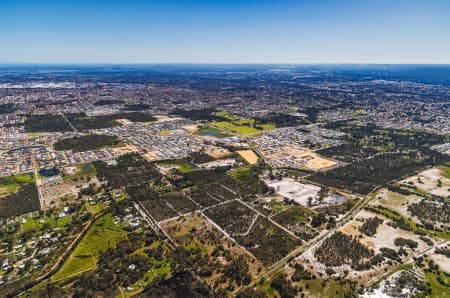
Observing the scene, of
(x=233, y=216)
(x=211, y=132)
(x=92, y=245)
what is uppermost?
(x=211, y=132)

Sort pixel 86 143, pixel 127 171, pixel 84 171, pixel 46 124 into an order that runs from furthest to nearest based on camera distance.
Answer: pixel 46 124 → pixel 86 143 → pixel 84 171 → pixel 127 171

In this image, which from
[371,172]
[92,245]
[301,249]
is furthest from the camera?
[371,172]

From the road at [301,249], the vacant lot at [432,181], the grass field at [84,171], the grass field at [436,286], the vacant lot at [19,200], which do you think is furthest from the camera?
the grass field at [84,171]

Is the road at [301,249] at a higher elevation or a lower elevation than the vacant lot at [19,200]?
lower

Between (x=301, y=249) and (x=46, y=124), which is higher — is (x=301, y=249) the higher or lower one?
the lower one

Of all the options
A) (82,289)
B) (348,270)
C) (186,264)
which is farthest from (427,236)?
(82,289)

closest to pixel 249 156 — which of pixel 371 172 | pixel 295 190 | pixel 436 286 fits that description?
pixel 295 190

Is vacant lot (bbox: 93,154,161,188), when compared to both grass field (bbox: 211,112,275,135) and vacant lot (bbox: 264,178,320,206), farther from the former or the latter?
grass field (bbox: 211,112,275,135)

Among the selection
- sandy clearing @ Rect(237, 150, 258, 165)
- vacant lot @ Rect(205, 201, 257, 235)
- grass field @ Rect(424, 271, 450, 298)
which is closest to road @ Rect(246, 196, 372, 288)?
vacant lot @ Rect(205, 201, 257, 235)

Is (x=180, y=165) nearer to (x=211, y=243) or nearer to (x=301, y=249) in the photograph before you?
(x=211, y=243)

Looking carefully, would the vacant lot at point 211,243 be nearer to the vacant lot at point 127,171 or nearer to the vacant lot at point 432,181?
the vacant lot at point 127,171

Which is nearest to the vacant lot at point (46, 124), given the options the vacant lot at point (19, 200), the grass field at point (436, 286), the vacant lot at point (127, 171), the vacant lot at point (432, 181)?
the vacant lot at point (127, 171)
